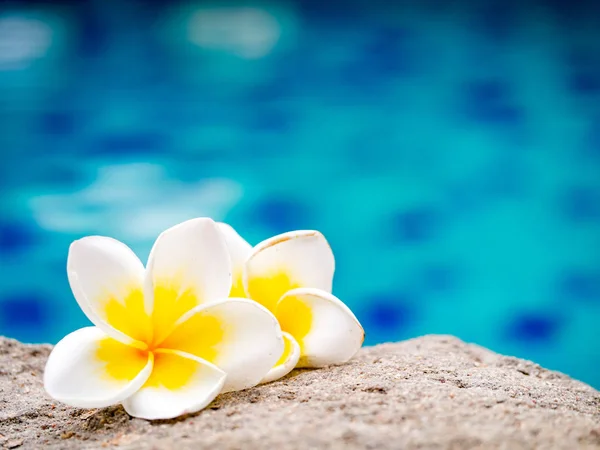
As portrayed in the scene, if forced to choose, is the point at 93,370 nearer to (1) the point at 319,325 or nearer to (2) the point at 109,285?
(2) the point at 109,285

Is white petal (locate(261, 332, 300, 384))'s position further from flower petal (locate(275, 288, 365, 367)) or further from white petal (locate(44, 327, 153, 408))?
white petal (locate(44, 327, 153, 408))

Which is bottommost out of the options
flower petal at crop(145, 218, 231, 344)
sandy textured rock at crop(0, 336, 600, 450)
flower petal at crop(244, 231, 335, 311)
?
sandy textured rock at crop(0, 336, 600, 450)

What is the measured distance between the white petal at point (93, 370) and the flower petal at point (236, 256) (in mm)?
168

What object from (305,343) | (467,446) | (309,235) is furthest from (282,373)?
(467,446)

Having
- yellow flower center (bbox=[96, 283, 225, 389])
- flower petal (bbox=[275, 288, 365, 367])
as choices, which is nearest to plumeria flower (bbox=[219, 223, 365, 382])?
flower petal (bbox=[275, 288, 365, 367])

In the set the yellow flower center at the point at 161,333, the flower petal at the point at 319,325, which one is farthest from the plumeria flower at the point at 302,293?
the yellow flower center at the point at 161,333

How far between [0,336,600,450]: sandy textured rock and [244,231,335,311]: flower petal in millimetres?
118

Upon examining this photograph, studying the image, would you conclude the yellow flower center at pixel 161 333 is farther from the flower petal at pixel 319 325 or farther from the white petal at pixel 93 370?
the flower petal at pixel 319 325

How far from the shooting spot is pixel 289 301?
865 millimetres

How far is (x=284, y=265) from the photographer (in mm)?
883

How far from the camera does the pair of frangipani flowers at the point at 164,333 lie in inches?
27.4

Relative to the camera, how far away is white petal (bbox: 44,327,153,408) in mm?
678

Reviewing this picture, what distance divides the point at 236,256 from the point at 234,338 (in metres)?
0.18

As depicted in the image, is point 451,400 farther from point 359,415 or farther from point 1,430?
point 1,430
